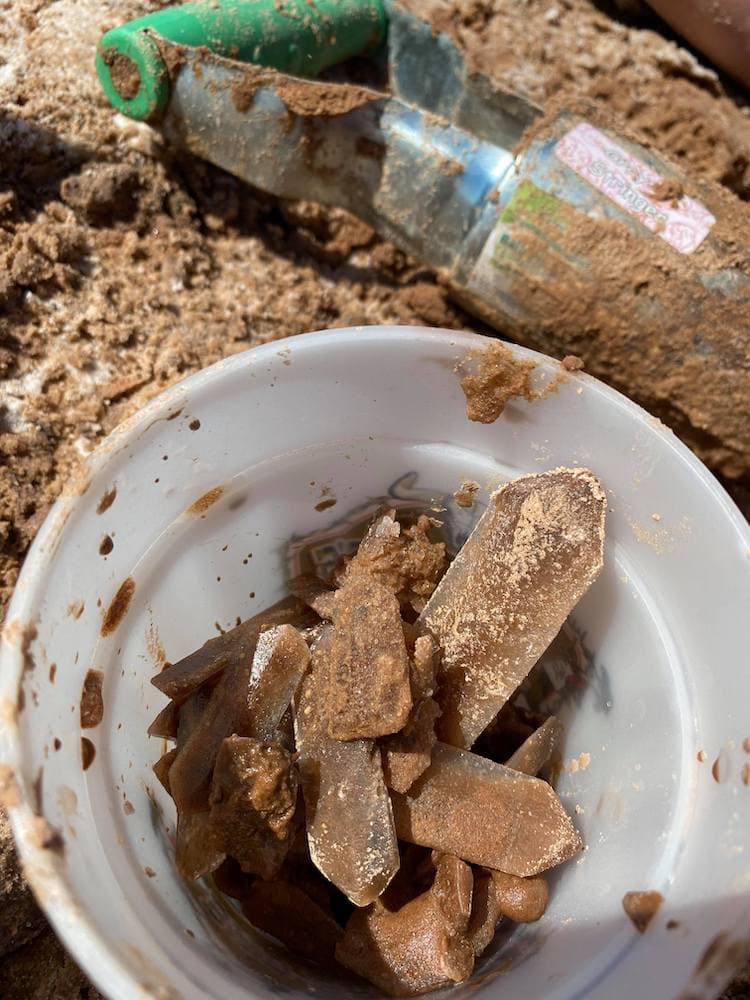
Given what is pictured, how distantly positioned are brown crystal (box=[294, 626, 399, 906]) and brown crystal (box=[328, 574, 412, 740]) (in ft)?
0.07

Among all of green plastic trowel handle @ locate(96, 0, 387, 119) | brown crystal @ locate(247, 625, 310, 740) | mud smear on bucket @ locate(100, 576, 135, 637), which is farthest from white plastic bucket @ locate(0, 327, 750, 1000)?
green plastic trowel handle @ locate(96, 0, 387, 119)

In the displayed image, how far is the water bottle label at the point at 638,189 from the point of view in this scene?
116cm

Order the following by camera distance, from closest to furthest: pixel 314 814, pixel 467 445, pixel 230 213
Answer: pixel 314 814 < pixel 467 445 < pixel 230 213

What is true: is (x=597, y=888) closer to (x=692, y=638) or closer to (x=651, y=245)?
(x=692, y=638)

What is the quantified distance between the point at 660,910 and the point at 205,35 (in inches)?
49.9

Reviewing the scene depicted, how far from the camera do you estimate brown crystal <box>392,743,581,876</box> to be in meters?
0.85

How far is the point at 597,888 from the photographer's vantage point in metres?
0.85

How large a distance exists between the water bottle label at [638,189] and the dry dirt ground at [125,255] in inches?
11.7

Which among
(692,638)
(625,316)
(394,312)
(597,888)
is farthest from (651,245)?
(597,888)

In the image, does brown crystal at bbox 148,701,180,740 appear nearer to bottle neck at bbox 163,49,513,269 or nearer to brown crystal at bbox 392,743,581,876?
brown crystal at bbox 392,743,581,876

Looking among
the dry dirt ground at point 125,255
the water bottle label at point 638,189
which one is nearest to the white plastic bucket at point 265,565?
the dry dirt ground at point 125,255

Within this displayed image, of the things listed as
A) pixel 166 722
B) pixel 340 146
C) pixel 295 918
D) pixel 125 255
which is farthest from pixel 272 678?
pixel 340 146

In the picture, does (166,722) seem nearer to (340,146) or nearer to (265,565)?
(265,565)

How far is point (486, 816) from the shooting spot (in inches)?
33.5
